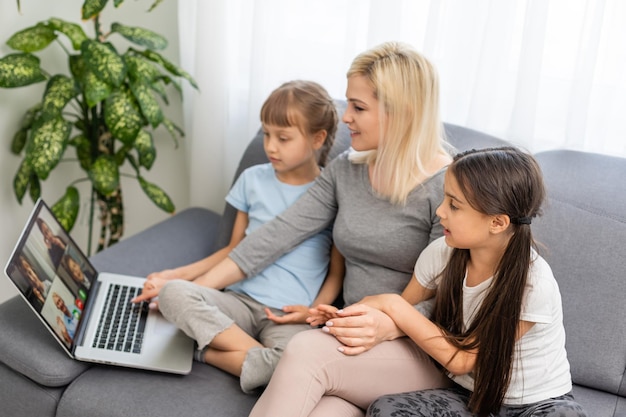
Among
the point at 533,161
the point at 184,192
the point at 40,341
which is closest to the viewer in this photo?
the point at 533,161

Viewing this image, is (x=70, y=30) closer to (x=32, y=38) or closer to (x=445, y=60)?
(x=32, y=38)

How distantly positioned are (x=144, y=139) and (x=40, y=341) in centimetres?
86

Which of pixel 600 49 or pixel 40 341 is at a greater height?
pixel 600 49

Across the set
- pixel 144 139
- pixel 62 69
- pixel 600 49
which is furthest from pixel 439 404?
pixel 62 69

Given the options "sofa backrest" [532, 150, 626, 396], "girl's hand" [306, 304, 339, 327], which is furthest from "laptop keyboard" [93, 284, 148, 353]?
"sofa backrest" [532, 150, 626, 396]

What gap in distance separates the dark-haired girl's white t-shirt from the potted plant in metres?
1.24

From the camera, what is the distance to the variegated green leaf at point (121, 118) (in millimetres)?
2293

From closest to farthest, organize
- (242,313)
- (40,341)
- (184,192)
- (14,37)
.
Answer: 1. (40,341)
2. (242,313)
3. (14,37)
4. (184,192)

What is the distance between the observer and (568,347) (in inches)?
70.3

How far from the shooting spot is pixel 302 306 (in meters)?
1.94

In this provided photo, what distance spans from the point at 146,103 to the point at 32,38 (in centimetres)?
39

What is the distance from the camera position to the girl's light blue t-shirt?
2.00 metres

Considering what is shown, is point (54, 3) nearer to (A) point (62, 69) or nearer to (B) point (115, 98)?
(A) point (62, 69)

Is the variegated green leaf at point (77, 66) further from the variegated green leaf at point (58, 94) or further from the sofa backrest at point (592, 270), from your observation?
the sofa backrest at point (592, 270)
